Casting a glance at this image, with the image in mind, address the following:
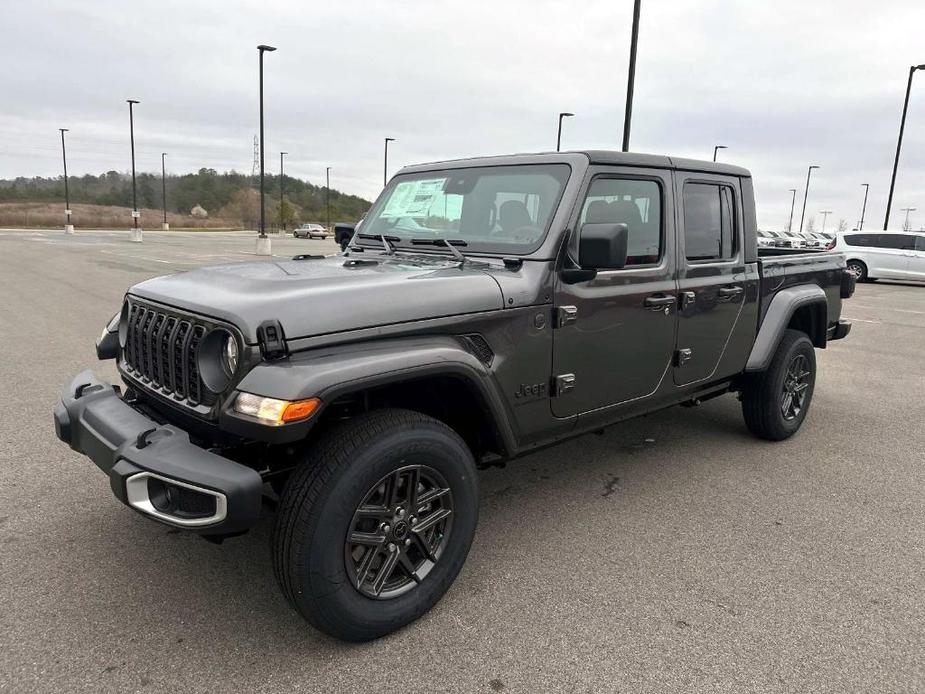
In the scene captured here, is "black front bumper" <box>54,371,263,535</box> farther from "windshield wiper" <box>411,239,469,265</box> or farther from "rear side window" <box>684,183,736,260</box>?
"rear side window" <box>684,183,736,260</box>

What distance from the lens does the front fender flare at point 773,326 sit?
438 cm

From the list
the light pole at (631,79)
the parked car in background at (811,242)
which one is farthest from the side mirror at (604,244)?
the parked car in background at (811,242)

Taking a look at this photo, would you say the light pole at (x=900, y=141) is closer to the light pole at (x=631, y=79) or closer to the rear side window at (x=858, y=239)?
the rear side window at (x=858, y=239)

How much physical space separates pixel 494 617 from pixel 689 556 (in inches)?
42.8

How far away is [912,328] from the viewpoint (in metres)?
10.9

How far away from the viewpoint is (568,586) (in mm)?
2877

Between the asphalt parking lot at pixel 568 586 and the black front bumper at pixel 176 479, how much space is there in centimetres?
58

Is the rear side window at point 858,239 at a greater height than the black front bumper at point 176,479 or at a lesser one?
greater

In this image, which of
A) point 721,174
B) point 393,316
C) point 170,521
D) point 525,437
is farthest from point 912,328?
point 170,521

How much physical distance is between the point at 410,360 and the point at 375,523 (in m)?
0.64

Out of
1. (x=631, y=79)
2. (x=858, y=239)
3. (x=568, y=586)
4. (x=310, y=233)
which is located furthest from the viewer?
(x=310, y=233)

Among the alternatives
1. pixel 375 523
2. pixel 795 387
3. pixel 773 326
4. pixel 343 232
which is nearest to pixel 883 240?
pixel 795 387

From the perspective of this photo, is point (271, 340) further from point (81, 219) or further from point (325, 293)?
point (81, 219)

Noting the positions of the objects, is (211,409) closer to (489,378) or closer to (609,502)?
(489,378)
